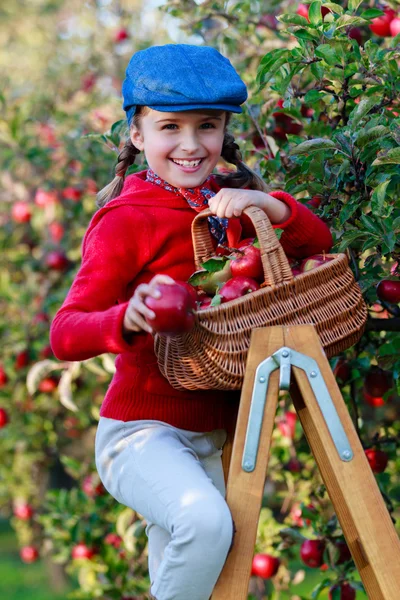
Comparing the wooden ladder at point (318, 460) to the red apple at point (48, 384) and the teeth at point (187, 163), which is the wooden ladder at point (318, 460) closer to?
the teeth at point (187, 163)

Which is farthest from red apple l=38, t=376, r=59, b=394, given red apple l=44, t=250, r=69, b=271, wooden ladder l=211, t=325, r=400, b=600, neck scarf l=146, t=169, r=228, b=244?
wooden ladder l=211, t=325, r=400, b=600

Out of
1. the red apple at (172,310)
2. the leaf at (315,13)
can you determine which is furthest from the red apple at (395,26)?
the red apple at (172,310)

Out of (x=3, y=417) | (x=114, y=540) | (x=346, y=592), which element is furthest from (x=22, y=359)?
(x=346, y=592)

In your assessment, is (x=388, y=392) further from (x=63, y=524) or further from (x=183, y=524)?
(x=63, y=524)

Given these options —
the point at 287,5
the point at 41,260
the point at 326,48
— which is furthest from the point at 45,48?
the point at 326,48

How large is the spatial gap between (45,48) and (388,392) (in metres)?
5.45

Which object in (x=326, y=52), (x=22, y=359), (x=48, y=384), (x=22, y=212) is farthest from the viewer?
(x=22, y=212)

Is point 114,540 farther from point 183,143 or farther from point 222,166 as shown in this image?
point 183,143

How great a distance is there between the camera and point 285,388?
6.08ft

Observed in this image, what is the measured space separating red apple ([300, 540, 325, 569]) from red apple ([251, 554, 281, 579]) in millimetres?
497

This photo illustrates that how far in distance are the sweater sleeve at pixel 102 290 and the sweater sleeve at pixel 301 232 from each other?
0.34 m

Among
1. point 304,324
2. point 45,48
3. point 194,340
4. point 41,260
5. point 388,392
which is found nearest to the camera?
point 194,340

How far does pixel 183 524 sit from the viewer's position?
178 centimetres

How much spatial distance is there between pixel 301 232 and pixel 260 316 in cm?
38
